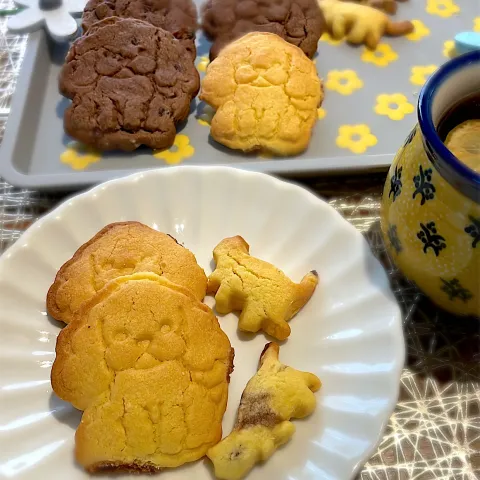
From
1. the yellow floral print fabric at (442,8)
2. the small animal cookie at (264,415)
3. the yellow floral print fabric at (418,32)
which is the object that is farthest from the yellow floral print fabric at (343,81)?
the small animal cookie at (264,415)

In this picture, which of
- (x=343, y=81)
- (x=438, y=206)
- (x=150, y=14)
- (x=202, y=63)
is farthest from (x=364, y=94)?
(x=438, y=206)

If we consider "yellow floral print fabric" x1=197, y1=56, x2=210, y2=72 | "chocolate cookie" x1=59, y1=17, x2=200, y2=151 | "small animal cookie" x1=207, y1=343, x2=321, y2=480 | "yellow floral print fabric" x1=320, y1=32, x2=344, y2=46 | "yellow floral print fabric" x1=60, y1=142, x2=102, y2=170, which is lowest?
"small animal cookie" x1=207, y1=343, x2=321, y2=480

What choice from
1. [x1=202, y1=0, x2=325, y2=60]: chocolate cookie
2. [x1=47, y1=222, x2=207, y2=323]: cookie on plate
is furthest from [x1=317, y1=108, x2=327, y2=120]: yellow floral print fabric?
[x1=47, y1=222, x2=207, y2=323]: cookie on plate

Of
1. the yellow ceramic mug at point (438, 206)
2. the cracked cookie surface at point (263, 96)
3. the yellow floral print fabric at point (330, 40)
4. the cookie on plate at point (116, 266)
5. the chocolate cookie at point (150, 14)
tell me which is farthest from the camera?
the yellow floral print fabric at point (330, 40)

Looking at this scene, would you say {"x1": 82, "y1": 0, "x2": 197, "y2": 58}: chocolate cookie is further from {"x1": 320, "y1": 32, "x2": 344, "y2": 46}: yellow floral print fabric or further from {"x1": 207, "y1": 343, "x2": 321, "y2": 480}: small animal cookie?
{"x1": 207, "y1": 343, "x2": 321, "y2": 480}: small animal cookie

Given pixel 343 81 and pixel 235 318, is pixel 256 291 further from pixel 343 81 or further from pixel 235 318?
pixel 343 81

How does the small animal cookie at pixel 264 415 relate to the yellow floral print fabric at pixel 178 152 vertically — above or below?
below

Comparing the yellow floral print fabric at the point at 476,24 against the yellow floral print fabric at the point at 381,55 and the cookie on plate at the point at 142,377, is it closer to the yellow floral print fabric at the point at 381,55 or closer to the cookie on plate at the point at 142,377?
the yellow floral print fabric at the point at 381,55
